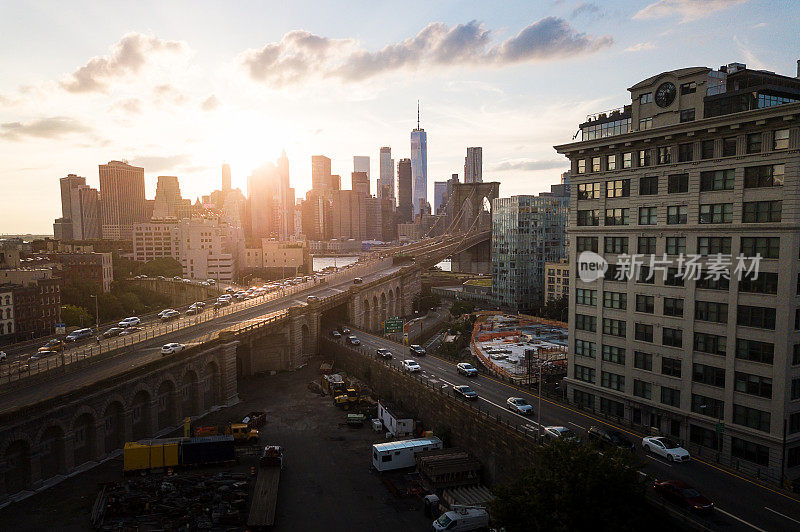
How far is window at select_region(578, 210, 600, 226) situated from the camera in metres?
43.8

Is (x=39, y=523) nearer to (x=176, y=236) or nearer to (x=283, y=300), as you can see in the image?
(x=283, y=300)

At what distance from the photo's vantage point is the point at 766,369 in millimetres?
32250

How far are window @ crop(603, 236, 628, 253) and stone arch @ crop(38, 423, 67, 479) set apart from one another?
152 ft

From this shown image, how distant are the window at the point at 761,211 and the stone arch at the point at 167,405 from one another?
50.8 meters

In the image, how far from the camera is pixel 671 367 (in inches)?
1485

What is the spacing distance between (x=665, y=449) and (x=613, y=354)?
11.6 meters

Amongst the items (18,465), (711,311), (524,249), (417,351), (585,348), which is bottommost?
(18,465)

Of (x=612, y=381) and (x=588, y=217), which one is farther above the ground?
(x=588, y=217)

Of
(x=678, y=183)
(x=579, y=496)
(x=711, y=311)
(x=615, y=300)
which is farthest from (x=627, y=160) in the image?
(x=579, y=496)

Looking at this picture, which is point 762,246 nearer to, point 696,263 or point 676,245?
point 696,263

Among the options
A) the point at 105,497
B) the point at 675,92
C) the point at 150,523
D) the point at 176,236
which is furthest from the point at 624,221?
the point at 176,236

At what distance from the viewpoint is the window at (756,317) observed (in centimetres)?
3234

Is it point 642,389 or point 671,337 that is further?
point 642,389

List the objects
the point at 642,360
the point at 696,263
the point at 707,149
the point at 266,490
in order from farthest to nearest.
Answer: the point at 642,360, the point at 696,263, the point at 266,490, the point at 707,149
